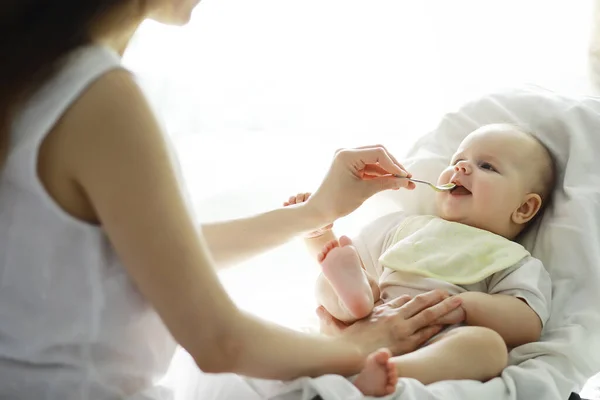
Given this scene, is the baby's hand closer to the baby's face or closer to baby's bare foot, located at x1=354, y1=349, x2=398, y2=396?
the baby's face

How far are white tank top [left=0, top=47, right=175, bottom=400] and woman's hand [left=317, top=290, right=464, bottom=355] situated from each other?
32 centimetres

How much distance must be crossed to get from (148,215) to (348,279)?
1.43ft

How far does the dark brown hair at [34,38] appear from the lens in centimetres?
80

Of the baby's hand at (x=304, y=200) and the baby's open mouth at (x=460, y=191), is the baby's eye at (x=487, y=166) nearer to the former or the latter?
the baby's open mouth at (x=460, y=191)

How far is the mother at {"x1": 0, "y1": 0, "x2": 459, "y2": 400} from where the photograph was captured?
793 millimetres

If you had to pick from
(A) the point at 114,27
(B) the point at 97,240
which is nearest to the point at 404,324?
(B) the point at 97,240

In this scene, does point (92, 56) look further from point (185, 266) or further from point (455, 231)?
point (455, 231)

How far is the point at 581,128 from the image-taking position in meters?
1.35

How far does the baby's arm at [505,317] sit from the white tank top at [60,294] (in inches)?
19.6

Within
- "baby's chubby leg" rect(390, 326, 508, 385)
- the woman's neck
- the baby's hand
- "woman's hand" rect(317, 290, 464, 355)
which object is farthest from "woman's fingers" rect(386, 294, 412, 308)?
the woman's neck

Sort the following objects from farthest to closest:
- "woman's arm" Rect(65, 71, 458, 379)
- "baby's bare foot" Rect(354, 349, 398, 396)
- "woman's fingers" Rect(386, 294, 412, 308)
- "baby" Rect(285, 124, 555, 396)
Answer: "woman's fingers" Rect(386, 294, 412, 308), "baby" Rect(285, 124, 555, 396), "baby's bare foot" Rect(354, 349, 398, 396), "woman's arm" Rect(65, 71, 458, 379)

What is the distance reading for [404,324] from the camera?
1.09 metres

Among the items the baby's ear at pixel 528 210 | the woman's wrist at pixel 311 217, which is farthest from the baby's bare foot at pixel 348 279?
the baby's ear at pixel 528 210

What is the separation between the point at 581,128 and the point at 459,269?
1.25ft
